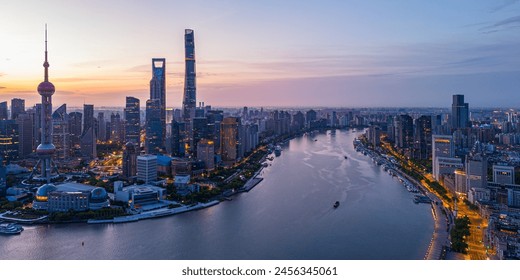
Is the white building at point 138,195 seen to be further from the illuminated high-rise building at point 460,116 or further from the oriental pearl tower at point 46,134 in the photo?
the illuminated high-rise building at point 460,116

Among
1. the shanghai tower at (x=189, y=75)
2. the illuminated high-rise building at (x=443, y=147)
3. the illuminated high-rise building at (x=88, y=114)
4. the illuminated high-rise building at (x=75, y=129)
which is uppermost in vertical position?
the shanghai tower at (x=189, y=75)

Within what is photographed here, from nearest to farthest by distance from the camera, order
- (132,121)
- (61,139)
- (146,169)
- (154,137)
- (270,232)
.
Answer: (270,232) < (146,169) < (61,139) < (154,137) < (132,121)

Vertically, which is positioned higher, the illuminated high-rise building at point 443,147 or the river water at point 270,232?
the illuminated high-rise building at point 443,147

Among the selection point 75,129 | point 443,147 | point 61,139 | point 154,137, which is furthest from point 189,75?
point 443,147

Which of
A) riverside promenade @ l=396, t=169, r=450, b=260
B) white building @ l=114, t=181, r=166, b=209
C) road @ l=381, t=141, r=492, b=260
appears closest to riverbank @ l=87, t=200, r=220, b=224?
white building @ l=114, t=181, r=166, b=209

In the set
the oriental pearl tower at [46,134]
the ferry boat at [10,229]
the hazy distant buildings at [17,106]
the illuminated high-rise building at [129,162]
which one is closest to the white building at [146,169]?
the illuminated high-rise building at [129,162]

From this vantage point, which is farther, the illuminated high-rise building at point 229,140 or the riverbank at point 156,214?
the illuminated high-rise building at point 229,140

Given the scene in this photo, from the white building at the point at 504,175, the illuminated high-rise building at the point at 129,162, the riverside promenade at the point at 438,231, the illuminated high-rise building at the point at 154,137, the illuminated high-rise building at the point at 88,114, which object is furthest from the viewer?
the illuminated high-rise building at the point at 88,114

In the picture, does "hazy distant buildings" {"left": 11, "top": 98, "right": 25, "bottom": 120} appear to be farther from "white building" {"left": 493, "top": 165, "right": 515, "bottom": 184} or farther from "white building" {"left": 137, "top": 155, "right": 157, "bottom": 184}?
"white building" {"left": 493, "top": 165, "right": 515, "bottom": 184}

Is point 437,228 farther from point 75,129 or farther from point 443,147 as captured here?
point 75,129
